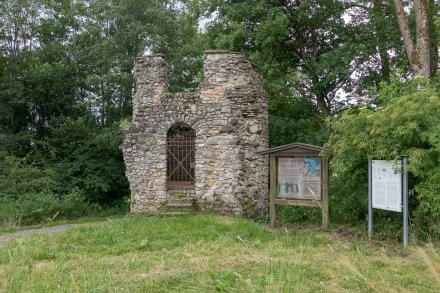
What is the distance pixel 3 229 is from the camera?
10406mm

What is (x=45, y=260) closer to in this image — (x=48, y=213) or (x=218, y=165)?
(x=218, y=165)

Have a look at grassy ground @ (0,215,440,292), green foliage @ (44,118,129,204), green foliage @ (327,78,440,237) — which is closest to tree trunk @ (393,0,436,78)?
green foliage @ (327,78,440,237)

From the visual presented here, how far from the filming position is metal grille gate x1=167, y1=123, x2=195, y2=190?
1166cm

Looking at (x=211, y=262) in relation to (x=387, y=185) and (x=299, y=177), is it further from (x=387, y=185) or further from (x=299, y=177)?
(x=299, y=177)

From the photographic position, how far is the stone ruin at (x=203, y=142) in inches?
432

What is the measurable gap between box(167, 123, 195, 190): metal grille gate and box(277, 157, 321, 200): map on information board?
3.26m

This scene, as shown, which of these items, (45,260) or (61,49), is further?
(61,49)

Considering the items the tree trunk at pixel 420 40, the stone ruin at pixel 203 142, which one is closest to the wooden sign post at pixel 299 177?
the stone ruin at pixel 203 142

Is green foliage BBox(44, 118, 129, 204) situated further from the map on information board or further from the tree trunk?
the tree trunk

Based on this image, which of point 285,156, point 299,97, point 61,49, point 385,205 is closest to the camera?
point 385,205

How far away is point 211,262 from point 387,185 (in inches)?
135

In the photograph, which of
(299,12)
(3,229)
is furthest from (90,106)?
(299,12)

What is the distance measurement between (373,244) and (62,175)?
13054mm

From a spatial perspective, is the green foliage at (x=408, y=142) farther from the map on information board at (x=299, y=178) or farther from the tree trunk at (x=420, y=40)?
the tree trunk at (x=420, y=40)
